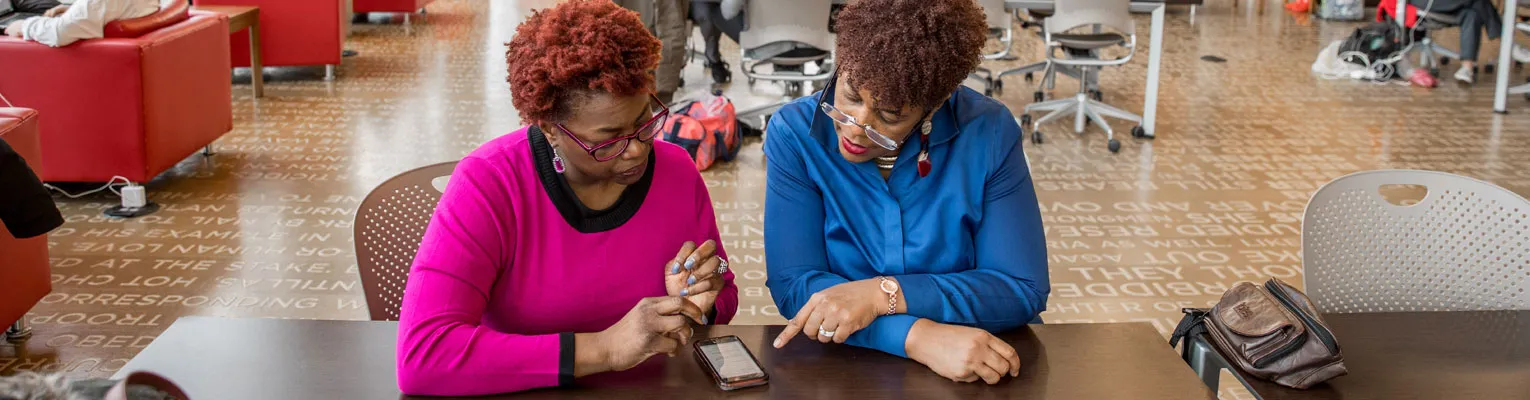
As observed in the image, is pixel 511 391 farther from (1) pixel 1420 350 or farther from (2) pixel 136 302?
(2) pixel 136 302

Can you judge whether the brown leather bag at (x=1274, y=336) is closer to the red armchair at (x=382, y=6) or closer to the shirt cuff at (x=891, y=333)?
the shirt cuff at (x=891, y=333)

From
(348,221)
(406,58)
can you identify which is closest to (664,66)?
(348,221)

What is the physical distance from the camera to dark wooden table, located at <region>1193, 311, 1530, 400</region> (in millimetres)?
1850

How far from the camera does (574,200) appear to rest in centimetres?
197

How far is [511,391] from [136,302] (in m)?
2.71

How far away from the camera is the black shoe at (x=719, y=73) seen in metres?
8.11

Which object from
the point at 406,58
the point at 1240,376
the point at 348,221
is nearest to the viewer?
the point at 1240,376

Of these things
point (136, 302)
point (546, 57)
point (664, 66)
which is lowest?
point (136, 302)

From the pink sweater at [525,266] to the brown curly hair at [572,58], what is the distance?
0.41 ft

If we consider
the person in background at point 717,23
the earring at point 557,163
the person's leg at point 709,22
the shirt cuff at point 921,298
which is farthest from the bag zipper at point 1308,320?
the person's leg at point 709,22

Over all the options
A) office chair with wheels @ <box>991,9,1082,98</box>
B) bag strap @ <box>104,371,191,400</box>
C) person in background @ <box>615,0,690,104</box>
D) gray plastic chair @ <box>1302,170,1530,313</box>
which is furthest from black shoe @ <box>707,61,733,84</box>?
bag strap @ <box>104,371,191,400</box>

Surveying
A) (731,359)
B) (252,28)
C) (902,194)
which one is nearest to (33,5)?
(252,28)

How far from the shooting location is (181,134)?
17.7ft

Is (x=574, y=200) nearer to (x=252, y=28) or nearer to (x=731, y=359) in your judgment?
(x=731, y=359)
